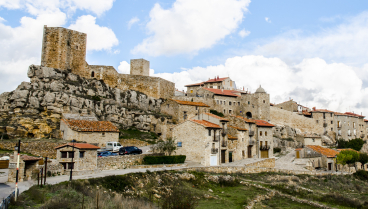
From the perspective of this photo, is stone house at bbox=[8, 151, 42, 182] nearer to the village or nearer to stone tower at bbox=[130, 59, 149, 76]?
the village

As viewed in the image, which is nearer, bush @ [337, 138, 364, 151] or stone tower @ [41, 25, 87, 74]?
stone tower @ [41, 25, 87, 74]

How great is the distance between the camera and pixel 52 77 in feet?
146

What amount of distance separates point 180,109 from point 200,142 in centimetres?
1754

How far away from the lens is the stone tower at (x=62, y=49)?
4669 centimetres

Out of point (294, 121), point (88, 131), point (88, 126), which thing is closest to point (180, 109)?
point (88, 126)

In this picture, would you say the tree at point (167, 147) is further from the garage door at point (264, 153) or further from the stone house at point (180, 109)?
the garage door at point (264, 153)

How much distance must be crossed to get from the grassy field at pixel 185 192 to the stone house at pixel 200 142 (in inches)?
188

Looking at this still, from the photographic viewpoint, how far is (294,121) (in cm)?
7231

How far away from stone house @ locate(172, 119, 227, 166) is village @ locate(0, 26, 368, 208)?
121mm

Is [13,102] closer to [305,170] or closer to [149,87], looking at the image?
[149,87]

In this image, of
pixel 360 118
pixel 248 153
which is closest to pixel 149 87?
pixel 248 153

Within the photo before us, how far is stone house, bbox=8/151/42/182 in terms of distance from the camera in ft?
68.8

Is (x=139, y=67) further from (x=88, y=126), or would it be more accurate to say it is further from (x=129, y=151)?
(x=129, y=151)

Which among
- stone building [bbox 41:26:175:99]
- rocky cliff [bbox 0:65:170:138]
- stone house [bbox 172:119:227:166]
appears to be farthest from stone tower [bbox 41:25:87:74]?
stone house [bbox 172:119:227:166]
